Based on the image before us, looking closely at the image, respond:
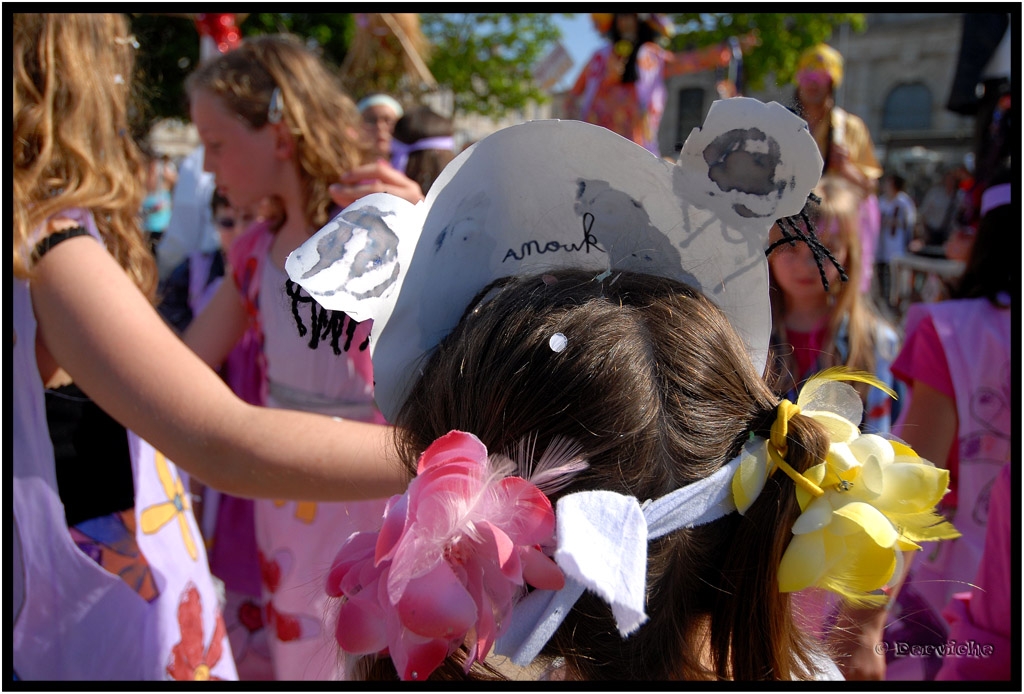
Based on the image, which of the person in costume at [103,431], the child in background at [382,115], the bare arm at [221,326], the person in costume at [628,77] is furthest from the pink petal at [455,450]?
the person in costume at [628,77]

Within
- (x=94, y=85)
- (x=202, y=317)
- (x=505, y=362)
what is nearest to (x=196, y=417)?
(x=505, y=362)

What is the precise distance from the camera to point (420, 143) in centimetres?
351

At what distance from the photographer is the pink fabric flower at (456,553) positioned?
74cm

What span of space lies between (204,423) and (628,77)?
4.07 m

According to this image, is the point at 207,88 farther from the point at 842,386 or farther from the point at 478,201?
the point at 842,386

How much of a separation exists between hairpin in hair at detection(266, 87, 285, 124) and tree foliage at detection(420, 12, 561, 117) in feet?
38.3

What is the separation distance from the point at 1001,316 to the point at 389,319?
1807 millimetres

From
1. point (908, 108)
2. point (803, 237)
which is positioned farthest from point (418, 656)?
point (908, 108)

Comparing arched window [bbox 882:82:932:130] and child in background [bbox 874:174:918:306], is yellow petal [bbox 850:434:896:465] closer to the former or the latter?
child in background [bbox 874:174:918:306]

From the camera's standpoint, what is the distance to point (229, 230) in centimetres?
341

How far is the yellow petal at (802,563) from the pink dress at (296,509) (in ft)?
4.21

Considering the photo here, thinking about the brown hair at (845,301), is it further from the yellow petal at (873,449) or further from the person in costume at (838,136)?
the yellow petal at (873,449)

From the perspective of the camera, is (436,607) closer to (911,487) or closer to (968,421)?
(911,487)

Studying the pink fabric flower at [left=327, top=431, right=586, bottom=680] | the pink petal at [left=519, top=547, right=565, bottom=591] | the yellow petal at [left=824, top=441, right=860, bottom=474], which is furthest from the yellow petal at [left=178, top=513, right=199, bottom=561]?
the yellow petal at [left=824, top=441, right=860, bottom=474]
